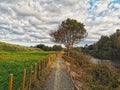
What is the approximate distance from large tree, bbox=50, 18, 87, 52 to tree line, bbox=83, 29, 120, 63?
3932cm

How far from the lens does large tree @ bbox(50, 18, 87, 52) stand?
Result: 258 ft

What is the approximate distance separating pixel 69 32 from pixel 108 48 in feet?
199

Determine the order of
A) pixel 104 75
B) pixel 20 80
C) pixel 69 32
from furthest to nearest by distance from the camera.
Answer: pixel 69 32
pixel 104 75
pixel 20 80

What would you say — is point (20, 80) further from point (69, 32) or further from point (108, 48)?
point (108, 48)

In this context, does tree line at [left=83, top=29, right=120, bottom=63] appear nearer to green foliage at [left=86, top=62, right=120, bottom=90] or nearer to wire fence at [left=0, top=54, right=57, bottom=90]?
green foliage at [left=86, top=62, right=120, bottom=90]

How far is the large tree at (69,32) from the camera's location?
258ft

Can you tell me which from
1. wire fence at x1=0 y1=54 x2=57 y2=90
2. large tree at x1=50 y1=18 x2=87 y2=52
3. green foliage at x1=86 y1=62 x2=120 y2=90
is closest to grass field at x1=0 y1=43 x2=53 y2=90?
wire fence at x1=0 y1=54 x2=57 y2=90

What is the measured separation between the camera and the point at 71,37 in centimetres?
7906

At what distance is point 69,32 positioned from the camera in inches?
3105

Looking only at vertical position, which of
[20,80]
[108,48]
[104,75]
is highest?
[108,48]

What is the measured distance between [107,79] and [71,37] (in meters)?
44.0

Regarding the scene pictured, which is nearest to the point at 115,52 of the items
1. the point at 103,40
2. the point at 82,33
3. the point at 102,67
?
the point at 103,40

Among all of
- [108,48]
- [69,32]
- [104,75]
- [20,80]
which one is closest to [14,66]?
[20,80]

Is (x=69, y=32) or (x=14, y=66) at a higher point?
(x=69, y=32)
